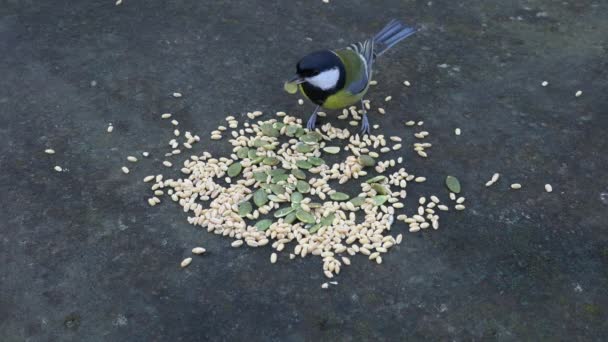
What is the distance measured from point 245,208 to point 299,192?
28cm

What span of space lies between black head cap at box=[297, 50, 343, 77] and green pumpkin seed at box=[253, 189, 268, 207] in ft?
2.03

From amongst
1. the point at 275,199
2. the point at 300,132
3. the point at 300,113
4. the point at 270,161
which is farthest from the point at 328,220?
the point at 300,113

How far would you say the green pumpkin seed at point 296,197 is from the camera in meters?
3.38

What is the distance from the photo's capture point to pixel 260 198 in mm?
3383

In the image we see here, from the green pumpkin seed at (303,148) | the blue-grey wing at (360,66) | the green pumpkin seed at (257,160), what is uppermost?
the blue-grey wing at (360,66)

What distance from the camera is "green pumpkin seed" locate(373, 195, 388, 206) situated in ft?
11.0

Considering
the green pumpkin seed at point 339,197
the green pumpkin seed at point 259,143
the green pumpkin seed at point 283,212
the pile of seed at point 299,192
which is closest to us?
the pile of seed at point 299,192

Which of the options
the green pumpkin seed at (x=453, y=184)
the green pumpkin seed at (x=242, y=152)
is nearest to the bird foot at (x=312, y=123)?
the green pumpkin seed at (x=242, y=152)

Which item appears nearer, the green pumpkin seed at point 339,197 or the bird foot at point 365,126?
the green pumpkin seed at point 339,197

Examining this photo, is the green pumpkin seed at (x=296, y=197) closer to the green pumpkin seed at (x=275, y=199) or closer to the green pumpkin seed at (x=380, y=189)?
the green pumpkin seed at (x=275, y=199)

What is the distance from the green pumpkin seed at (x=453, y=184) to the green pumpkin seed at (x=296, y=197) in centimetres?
72

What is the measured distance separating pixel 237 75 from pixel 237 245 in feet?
4.83

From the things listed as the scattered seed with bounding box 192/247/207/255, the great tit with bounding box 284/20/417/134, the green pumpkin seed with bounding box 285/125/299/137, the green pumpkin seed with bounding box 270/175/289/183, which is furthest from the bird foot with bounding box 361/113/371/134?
the scattered seed with bounding box 192/247/207/255

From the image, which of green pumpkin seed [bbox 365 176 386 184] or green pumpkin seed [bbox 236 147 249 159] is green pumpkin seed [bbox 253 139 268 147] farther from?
green pumpkin seed [bbox 365 176 386 184]
